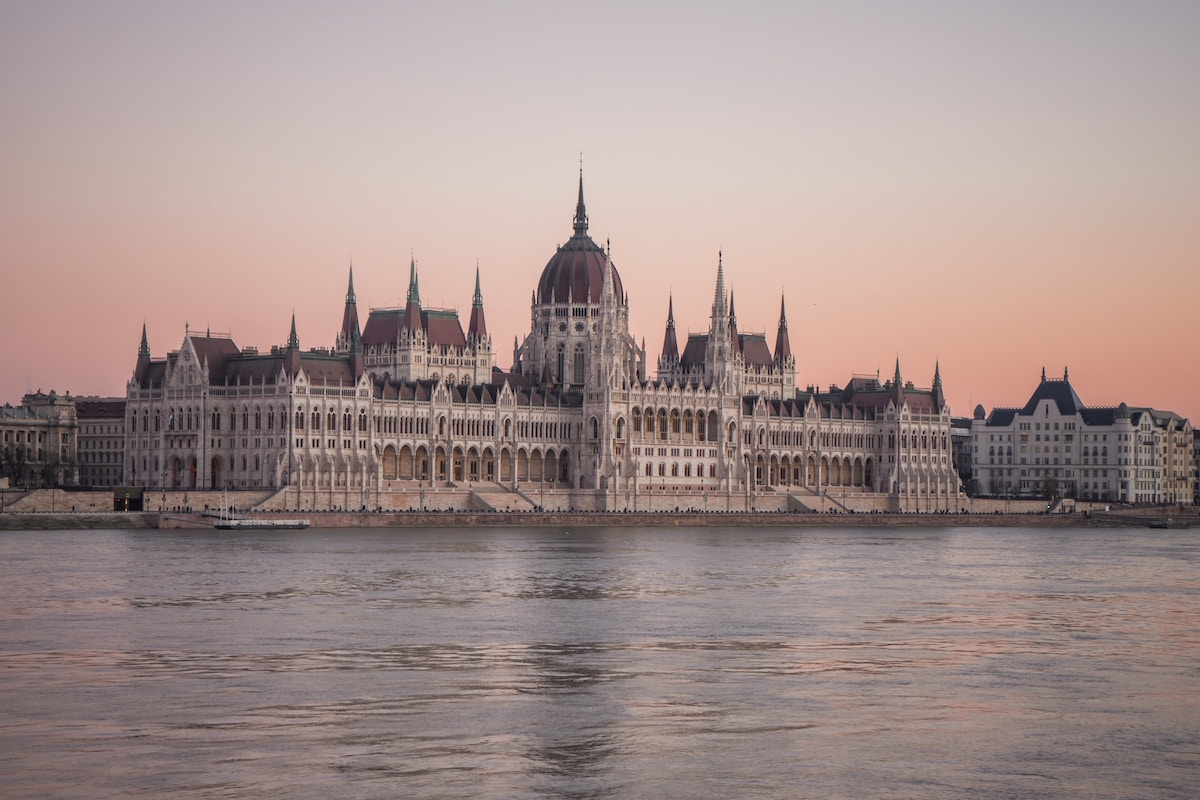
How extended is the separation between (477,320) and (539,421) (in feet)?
55.3

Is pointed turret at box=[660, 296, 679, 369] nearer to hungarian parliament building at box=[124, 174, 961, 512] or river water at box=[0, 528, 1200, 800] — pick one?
hungarian parliament building at box=[124, 174, 961, 512]

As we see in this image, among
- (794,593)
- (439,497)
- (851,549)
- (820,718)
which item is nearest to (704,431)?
(439,497)

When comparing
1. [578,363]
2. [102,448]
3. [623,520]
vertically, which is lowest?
[623,520]

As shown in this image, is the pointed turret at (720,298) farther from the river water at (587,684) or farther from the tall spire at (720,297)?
the river water at (587,684)

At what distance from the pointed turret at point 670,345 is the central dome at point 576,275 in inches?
574

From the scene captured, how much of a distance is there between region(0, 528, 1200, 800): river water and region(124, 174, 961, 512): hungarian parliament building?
6194cm

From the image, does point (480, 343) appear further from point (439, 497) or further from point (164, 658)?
point (164, 658)

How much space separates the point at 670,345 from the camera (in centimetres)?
19112

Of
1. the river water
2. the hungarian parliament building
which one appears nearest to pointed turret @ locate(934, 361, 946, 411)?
the hungarian parliament building

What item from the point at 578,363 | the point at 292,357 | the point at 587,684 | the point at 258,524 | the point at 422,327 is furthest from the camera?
the point at 578,363

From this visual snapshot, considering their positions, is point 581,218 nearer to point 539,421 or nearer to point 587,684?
point 539,421

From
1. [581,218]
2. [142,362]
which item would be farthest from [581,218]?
[142,362]

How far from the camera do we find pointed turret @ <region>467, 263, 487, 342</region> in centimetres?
17193

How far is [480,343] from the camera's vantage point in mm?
171375
